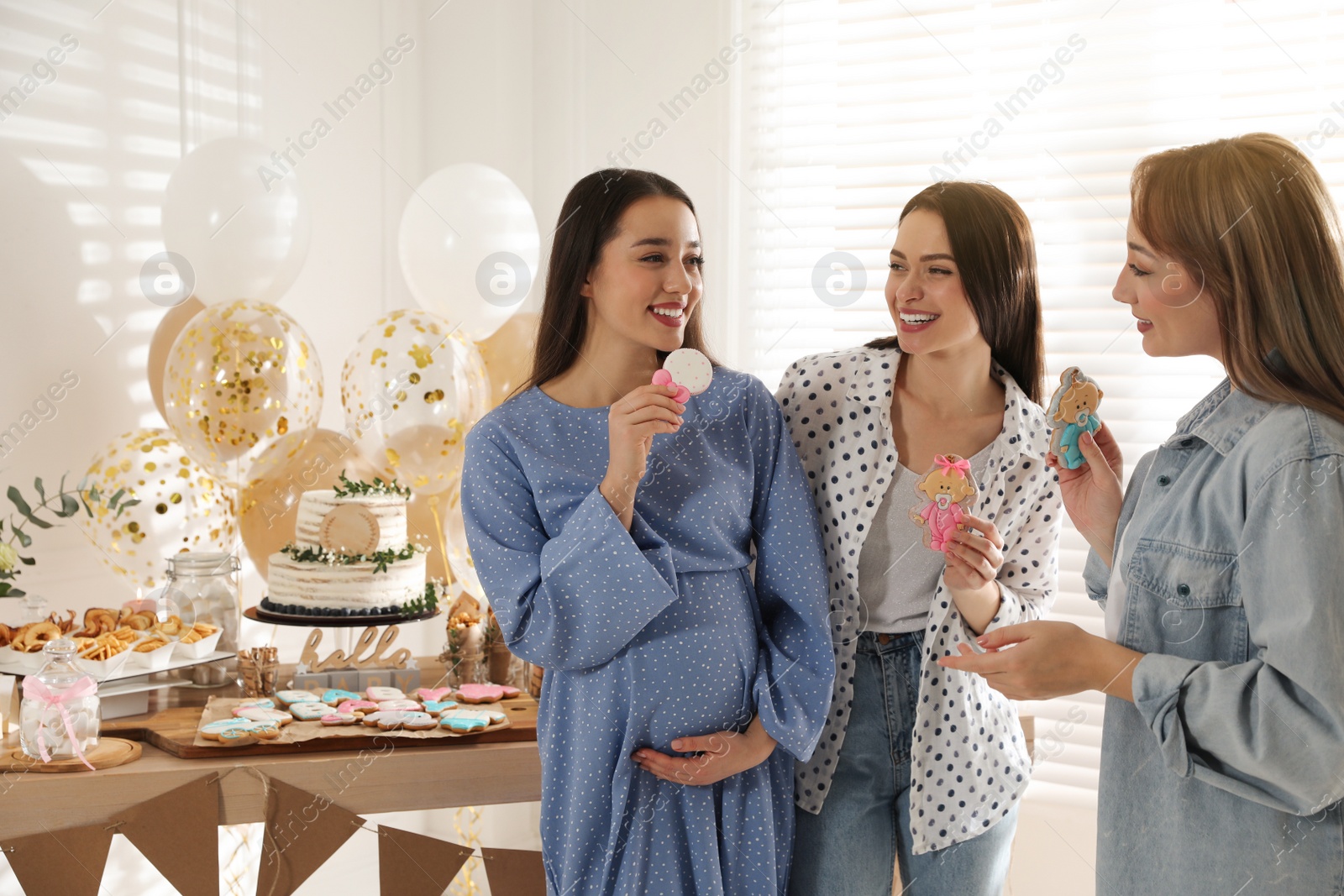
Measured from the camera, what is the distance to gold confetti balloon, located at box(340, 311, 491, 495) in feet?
9.84

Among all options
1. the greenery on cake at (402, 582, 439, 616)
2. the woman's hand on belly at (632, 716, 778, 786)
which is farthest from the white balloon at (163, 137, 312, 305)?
the woman's hand on belly at (632, 716, 778, 786)

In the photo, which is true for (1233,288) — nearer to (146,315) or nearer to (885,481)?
(885,481)

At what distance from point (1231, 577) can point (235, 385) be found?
2376mm

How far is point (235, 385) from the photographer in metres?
2.75

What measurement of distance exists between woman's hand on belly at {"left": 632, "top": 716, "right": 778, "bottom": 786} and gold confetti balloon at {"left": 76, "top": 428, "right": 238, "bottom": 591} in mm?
1738

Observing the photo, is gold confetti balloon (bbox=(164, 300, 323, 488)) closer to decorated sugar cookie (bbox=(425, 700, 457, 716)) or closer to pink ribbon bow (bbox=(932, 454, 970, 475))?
decorated sugar cookie (bbox=(425, 700, 457, 716))

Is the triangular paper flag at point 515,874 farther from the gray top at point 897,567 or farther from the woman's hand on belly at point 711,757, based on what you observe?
the gray top at point 897,567

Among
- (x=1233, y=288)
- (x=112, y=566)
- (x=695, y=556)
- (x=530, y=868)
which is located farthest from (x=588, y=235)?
(x=112, y=566)

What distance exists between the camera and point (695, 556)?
169 cm

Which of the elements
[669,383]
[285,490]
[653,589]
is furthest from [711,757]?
[285,490]

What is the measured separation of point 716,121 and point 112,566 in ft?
8.25

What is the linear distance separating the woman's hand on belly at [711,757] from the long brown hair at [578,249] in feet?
2.19

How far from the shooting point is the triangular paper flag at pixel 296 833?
211 centimetres

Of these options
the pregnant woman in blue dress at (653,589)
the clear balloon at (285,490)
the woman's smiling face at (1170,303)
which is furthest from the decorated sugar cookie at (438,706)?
the woman's smiling face at (1170,303)
